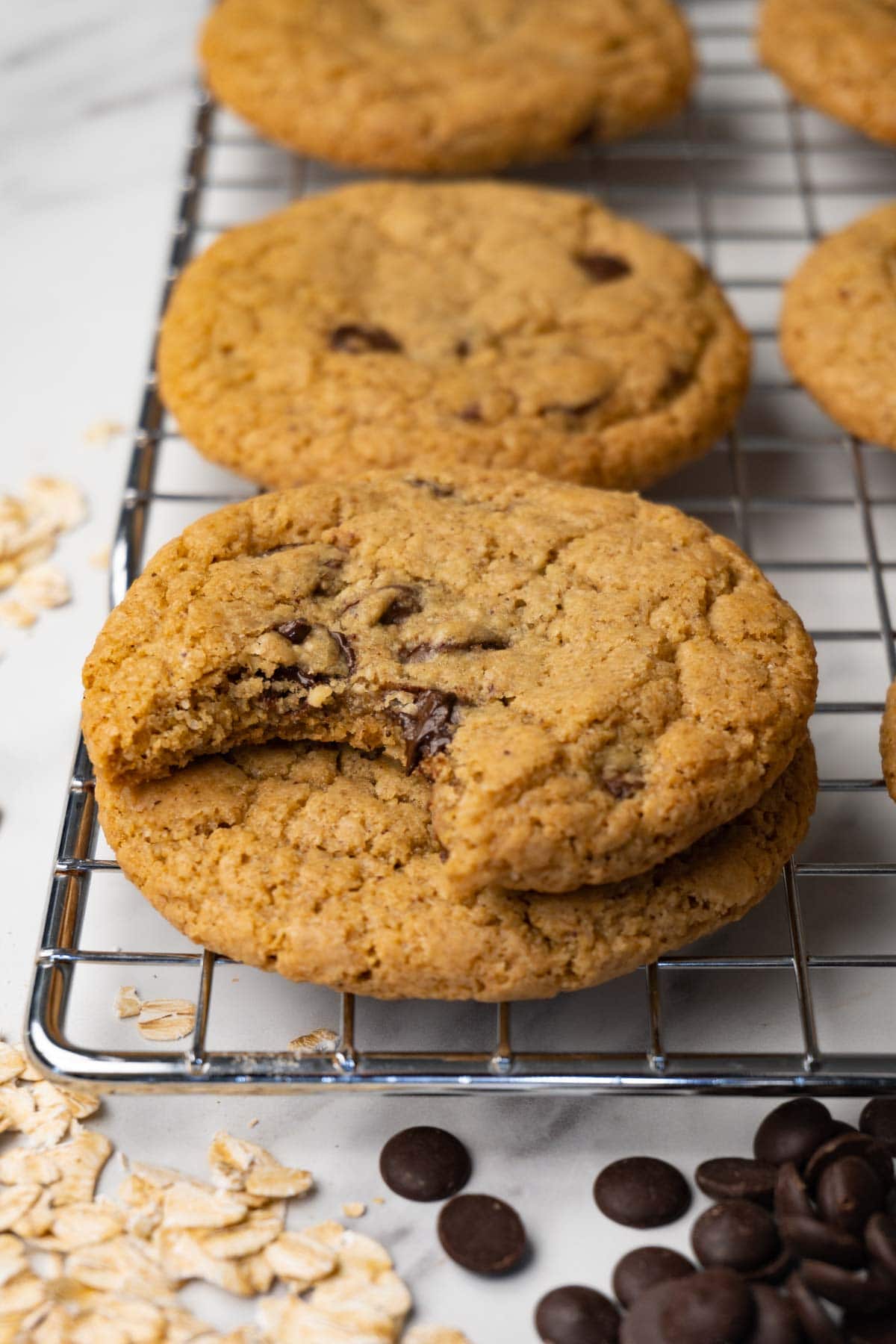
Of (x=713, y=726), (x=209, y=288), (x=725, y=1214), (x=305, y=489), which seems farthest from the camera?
(x=209, y=288)

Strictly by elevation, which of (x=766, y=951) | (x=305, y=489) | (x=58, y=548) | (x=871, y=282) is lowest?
(x=766, y=951)

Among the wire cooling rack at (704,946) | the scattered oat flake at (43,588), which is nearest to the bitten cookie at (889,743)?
the wire cooling rack at (704,946)

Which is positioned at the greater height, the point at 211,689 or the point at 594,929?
the point at 211,689

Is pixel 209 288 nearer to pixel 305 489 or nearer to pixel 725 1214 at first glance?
pixel 305 489

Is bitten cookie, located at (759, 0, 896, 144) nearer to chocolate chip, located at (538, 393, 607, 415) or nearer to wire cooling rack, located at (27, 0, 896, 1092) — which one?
wire cooling rack, located at (27, 0, 896, 1092)

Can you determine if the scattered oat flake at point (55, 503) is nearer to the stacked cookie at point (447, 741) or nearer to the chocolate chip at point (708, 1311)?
the stacked cookie at point (447, 741)

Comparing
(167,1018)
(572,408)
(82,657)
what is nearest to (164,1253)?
Result: (167,1018)

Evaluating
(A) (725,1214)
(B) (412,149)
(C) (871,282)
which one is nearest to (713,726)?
(A) (725,1214)
